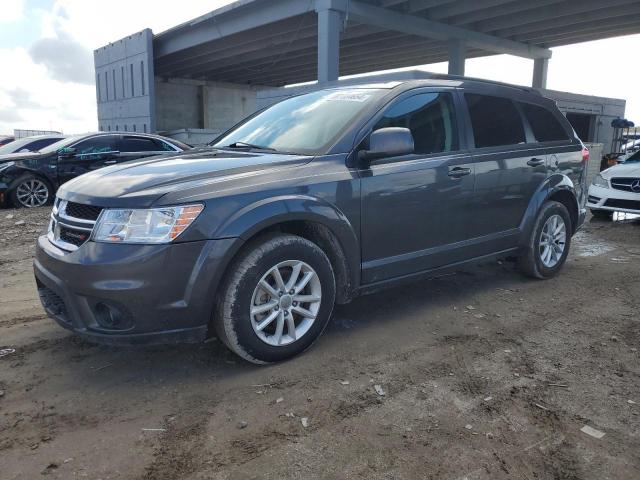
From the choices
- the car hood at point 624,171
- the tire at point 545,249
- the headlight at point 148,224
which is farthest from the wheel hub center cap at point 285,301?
the car hood at point 624,171

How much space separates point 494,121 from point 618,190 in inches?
212

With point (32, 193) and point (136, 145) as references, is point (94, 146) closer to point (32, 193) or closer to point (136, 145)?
point (136, 145)

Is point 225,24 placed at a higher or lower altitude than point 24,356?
higher

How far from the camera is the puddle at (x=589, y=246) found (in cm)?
674

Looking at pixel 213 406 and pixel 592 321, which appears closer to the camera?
pixel 213 406

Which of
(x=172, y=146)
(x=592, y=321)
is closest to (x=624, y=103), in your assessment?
(x=172, y=146)

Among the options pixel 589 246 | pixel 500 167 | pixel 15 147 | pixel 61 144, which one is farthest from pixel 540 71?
pixel 500 167

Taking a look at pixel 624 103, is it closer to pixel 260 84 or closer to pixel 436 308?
pixel 436 308

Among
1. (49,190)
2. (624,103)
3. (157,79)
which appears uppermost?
(157,79)

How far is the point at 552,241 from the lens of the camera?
5289 mm

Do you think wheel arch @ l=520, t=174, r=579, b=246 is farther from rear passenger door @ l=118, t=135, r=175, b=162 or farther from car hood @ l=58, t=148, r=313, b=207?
rear passenger door @ l=118, t=135, r=175, b=162

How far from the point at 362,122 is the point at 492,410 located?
2.03 meters

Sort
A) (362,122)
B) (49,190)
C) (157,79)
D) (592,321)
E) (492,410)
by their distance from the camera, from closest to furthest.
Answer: (492,410) → (362,122) → (592,321) → (49,190) → (157,79)

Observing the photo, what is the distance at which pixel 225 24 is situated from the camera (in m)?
22.4
